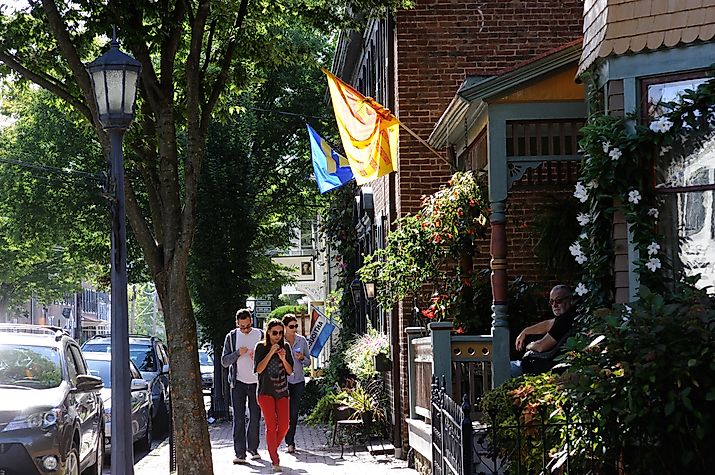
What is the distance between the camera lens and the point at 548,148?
1298 cm

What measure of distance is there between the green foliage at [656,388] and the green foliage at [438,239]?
6561 millimetres

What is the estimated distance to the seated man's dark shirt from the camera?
11031 mm

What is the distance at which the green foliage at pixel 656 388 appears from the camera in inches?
277

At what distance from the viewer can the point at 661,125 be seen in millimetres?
9133

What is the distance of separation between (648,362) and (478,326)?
718 centimetres

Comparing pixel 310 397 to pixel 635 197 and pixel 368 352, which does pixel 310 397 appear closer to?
pixel 368 352

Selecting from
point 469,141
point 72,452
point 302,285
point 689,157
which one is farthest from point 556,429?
point 302,285

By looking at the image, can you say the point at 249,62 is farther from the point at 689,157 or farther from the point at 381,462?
the point at 689,157

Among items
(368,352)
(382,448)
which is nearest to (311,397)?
(368,352)

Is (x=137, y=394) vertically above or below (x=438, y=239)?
below

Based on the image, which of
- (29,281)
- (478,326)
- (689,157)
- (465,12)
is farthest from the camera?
(29,281)

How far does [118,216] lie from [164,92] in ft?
10.8

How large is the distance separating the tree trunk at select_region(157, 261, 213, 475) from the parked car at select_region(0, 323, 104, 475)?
1031 mm

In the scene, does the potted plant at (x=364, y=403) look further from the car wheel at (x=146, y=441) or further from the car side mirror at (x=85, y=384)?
the car side mirror at (x=85, y=384)
